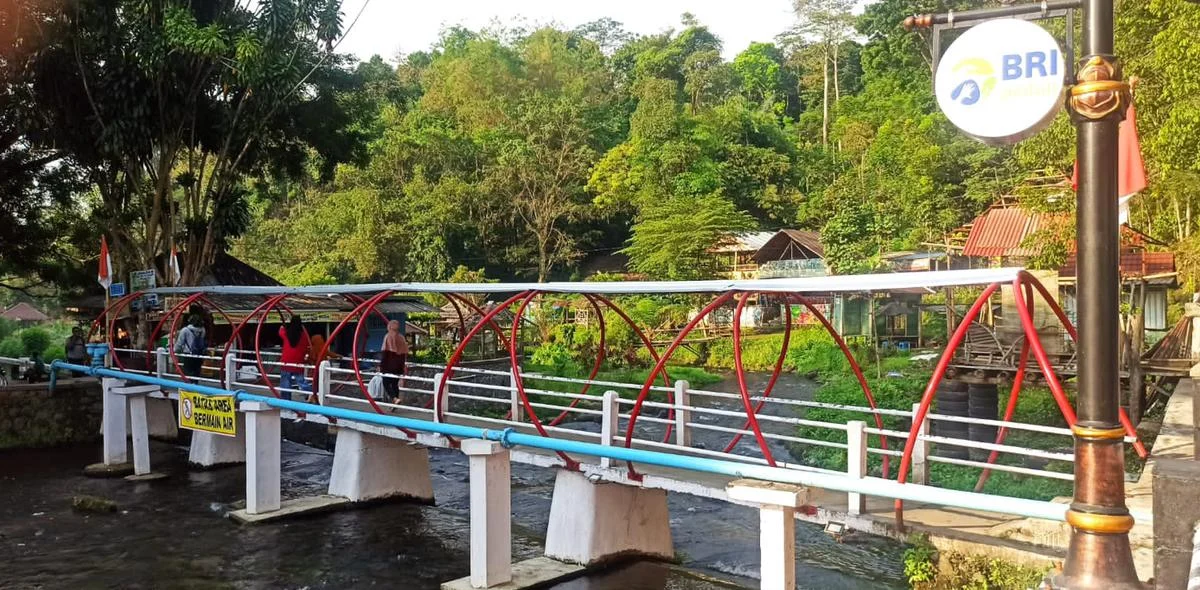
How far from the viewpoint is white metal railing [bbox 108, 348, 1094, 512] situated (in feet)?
29.0

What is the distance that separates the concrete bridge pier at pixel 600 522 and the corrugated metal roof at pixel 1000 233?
23.6 m

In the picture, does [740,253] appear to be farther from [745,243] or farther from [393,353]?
[393,353]

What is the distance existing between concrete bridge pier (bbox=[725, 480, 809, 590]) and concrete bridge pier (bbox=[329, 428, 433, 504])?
9.69 metres

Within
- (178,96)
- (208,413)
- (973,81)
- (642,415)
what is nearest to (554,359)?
(642,415)

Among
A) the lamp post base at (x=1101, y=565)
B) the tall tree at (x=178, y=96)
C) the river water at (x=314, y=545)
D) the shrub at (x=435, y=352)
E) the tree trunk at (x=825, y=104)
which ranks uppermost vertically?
the tree trunk at (x=825, y=104)

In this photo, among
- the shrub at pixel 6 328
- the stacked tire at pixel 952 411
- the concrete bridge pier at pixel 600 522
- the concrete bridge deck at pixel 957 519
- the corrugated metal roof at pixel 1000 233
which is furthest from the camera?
the shrub at pixel 6 328

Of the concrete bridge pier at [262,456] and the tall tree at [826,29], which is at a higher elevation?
the tall tree at [826,29]

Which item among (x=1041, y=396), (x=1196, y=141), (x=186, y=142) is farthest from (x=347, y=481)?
(x=1041, y=396)

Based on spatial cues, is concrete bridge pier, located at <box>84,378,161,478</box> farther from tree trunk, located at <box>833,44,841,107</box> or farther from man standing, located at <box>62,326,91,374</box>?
tree trunk, located at <box>833,44,841,107</box>

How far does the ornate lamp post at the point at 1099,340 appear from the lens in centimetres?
427

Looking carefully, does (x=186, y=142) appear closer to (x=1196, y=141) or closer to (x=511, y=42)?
(x=1196, y=141)

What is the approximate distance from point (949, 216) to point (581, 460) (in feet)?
116

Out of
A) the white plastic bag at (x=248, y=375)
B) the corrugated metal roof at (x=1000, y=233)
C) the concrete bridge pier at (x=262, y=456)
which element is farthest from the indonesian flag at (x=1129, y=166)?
the corrugated metal roof at (x=1000, y=233)

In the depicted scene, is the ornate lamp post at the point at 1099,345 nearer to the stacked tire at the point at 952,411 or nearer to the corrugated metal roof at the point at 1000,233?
the stacked tire at the point at 952,411
